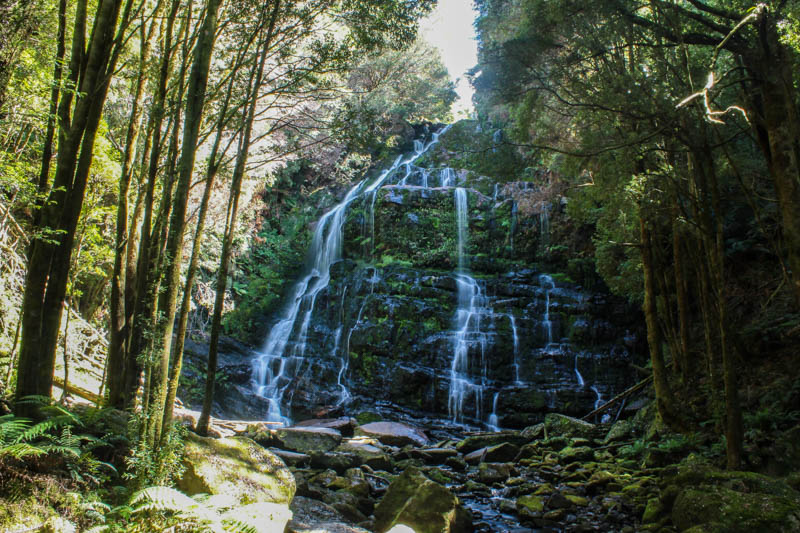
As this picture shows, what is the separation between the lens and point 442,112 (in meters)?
29.5

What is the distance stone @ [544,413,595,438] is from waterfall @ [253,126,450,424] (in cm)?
659

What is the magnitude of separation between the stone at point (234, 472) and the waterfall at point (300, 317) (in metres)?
8.44

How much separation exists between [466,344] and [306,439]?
679 centimetres

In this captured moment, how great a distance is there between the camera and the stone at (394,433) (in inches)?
381

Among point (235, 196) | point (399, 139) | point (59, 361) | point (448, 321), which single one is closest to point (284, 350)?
point (448, 321)

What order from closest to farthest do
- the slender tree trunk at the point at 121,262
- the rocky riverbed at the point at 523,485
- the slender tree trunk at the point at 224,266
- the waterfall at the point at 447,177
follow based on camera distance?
the rocky riverbed at the point at 523,485
the slender tree trunk at the point at 121,262
the slender tree trunk at the point at 224,266
the waterfall at the point at 447,177

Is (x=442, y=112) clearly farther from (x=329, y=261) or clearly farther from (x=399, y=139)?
(x=329, y=261)

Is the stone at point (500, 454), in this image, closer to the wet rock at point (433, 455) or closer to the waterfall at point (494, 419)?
the wet rock at point (433, 455)

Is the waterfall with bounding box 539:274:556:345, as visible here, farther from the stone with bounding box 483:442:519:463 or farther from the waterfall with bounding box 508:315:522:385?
the stone with bounding box 483:442:519:463

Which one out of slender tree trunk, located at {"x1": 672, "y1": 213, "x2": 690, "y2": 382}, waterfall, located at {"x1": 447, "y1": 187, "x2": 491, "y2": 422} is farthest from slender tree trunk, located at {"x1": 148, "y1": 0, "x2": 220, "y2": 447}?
waterfall, located at {"x1": 447, "y1": 187, "x2": 491, "y2": 422}

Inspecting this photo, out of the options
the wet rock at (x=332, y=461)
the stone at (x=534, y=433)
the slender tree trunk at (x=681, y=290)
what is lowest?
the wet rock at (x=332, y=461)

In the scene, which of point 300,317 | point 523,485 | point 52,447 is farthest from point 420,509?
point 300,317

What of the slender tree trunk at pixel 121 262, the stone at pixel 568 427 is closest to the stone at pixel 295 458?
the slender tree trunk at pixel 121 262

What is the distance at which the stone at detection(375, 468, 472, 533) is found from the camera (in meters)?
4.64
